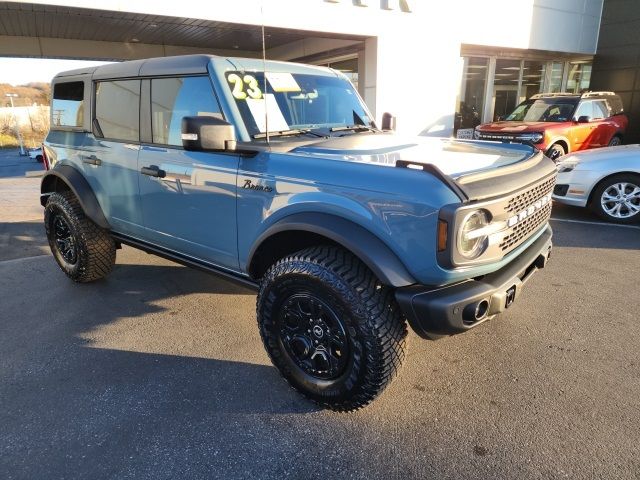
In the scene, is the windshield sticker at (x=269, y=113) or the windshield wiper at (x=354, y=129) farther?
the windshield wiper at (x=354, y=129)

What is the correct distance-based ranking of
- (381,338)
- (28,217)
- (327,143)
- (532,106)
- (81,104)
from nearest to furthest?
(381,338)
(327,143)
(81,104)
(28,217)
(532,106)

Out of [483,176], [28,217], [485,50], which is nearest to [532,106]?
[485,50]

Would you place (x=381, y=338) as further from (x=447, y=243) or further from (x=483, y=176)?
(x=483, y=176)

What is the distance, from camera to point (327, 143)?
9.55 feet

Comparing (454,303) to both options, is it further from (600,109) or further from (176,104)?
(600,109)

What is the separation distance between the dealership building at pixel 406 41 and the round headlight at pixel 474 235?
909cm

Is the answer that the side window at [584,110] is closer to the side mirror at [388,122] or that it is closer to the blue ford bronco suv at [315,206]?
the side mirror at [388,122]

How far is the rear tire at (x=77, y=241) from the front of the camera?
4062 mm

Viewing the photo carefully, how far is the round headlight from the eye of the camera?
2.09 metres

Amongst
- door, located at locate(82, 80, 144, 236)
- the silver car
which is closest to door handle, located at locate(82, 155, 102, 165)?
door, located at locate(82, 80, 144, 236)

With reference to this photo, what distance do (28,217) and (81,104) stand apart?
4.22m

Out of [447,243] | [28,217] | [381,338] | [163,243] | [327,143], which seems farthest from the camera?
[28,217]

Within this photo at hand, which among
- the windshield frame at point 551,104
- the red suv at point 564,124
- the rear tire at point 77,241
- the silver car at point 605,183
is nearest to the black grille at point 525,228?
the rear tire at point 77,241

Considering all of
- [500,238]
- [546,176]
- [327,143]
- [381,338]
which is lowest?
[381,338]
